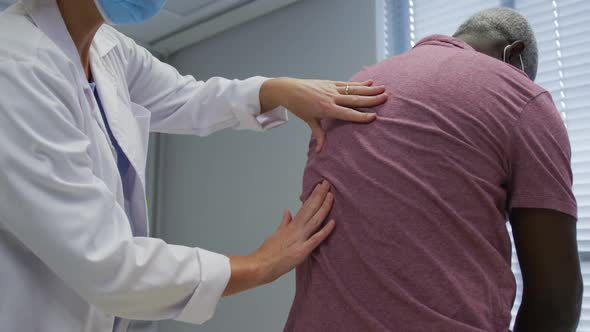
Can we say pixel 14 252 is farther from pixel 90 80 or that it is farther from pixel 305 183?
pixel 305 183

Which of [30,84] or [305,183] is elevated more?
[30,84]

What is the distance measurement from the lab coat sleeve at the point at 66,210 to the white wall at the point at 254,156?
5.57ft

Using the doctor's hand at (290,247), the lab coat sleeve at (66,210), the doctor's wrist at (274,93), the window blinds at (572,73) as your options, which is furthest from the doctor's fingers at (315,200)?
the window blinds at (572,73)

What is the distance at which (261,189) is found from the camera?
279 cm

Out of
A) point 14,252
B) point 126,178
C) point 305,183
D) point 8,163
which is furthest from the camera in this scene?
point 126,178

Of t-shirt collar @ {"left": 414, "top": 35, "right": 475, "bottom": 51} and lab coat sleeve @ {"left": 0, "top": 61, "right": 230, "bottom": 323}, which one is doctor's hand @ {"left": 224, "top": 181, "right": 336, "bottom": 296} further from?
t-shirt collar @ {"left": 414, "top": 35, "right": 475, "bottom": 51}

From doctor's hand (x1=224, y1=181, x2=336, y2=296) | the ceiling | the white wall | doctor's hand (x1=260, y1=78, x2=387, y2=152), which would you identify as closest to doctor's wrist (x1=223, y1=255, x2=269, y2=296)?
doctor's hand (x1=224, y1=181, x2=336, y2=296)

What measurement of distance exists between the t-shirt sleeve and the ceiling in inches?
84.6

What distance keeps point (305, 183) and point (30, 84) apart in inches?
20.5

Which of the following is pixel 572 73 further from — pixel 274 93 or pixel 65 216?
pixel 65 216

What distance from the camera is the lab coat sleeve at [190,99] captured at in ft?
4.36

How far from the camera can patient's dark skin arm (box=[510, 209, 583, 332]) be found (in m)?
0.83

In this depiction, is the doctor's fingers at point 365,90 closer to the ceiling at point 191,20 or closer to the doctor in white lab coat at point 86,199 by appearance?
the doctor in white lab coat at point 86,199

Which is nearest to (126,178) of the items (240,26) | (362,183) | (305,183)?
(305,183)
